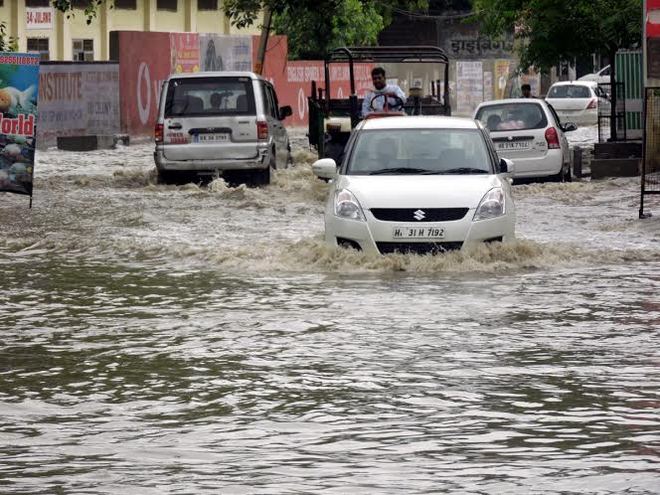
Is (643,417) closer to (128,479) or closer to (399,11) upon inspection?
(128,479)

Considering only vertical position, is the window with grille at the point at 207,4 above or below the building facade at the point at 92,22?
above

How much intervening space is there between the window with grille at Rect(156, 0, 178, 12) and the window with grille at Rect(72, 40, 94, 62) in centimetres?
407

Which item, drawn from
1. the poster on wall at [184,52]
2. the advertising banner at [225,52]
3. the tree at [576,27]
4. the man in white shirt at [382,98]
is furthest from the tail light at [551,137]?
the advertising banner at [225,52]

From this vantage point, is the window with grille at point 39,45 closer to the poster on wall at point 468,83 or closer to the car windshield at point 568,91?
the car windshield at point 568,91

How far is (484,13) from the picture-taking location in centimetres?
4012

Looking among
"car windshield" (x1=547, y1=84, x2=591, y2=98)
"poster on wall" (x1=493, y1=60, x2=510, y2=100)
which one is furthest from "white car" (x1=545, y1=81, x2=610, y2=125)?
"poster on wall" (x1=493, y1=60, x2=510, y2=100)

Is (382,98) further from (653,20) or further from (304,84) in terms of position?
(304,84)

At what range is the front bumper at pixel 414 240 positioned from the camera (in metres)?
16.3

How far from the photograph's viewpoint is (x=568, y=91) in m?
57.0

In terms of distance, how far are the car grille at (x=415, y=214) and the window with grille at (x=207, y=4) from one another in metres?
51.9

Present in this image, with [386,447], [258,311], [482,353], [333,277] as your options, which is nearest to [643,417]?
[386,447]

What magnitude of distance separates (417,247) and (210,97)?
A: 36.5 ft

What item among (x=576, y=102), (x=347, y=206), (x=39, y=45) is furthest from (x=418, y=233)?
(x=39, y=45)

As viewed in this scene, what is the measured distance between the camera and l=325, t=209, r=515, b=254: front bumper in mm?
16266
